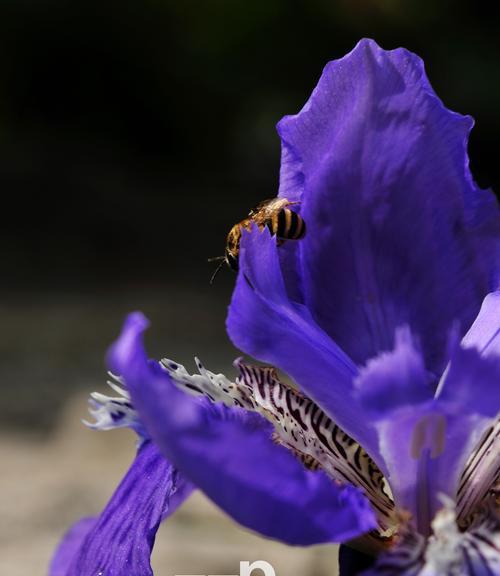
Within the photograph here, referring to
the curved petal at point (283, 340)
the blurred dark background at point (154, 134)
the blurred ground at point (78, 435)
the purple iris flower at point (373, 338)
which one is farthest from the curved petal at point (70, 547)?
the blurred dark background at point (154, 134)

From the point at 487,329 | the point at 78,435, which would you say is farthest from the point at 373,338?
the point at 78,435

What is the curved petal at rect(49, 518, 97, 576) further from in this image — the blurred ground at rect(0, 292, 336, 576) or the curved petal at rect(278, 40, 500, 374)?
the blurred ground at rect(0, 292, 336, 576)

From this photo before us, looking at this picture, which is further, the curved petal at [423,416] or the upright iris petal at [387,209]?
the upright iris petal at [387,209]

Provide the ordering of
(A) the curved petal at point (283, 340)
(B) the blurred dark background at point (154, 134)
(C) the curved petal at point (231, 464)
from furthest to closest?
(B) the blurred dark background at point (154, 134)
(A) the curved petal at point (283, 340)
(C) the curved petal at point (231, 464)

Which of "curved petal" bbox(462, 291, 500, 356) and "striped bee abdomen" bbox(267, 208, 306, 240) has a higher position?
"striped bee abdomen" bbox(267, 208, 306, 240)

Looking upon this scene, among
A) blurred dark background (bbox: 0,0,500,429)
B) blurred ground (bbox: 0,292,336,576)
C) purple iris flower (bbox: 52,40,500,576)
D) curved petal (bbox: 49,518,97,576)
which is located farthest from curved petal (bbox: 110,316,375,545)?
blurred dark background (bbox: 0,0,500,429)

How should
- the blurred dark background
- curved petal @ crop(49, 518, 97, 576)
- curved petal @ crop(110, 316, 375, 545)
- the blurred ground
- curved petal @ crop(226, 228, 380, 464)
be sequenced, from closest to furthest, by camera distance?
curved petal @ crop(110, 316, 375, 545), curved petal @ crop(226, 228, 380, 464), curved petal @ crop(49, 518, 97, 576), the blurred ground, the blurred dark background

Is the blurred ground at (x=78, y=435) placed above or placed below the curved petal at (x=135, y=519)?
above

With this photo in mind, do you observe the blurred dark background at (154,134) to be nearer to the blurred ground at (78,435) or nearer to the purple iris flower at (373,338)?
the blurred ground at (78,435)
